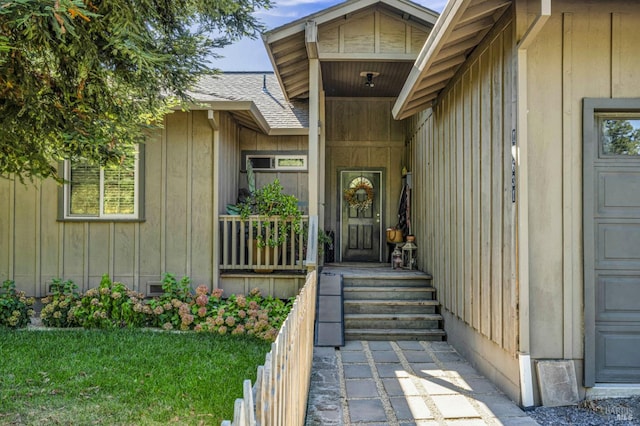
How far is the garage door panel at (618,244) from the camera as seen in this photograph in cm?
377

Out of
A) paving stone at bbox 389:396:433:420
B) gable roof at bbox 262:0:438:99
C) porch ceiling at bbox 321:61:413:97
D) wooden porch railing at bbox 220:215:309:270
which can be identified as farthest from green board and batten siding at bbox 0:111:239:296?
paving stone at bbox 389:396:433:420

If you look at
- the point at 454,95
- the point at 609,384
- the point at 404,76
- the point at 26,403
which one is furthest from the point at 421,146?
the point at 26,403

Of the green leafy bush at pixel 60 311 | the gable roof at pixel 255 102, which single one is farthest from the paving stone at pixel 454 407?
the green leafy bush at pixel 60 311

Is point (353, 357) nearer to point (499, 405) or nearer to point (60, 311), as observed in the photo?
point (499, 405)

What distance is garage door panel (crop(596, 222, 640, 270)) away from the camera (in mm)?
3766

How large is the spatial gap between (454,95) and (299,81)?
3168mm

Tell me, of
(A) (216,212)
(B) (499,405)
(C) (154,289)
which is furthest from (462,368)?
(C) (154,289)

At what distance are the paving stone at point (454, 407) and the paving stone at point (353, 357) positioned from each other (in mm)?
1189

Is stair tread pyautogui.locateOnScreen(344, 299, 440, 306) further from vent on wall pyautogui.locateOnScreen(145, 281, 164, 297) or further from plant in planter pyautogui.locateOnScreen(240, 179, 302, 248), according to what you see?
vent on wall pyautogui.locateOnScreen(145, 281, 164, 297)

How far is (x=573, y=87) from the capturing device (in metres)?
3.75

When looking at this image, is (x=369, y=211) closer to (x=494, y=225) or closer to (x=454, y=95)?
(x=454, y=95)

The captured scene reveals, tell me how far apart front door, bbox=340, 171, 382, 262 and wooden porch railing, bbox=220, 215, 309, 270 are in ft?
8.47

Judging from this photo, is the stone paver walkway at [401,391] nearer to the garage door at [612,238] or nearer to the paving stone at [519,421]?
the paving stone at [519,421]

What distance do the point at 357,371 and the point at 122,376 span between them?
7.23ft
